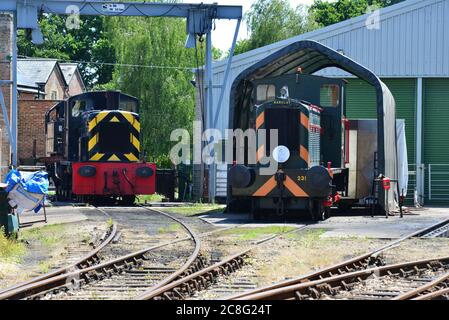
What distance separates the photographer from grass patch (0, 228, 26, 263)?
40.3 feet

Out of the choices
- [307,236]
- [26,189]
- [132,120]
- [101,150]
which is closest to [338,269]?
[307,236]

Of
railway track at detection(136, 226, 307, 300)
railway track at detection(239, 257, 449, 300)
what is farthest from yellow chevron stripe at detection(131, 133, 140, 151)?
railway track at detection(239, 257, 449, 300)

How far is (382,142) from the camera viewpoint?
69.2 ft

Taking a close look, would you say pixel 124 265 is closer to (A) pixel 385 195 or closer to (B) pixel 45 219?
(B) pixel 45 219

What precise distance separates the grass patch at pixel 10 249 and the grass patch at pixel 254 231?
3744 millimetres

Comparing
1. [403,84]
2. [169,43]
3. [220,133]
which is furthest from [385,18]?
[169,43]

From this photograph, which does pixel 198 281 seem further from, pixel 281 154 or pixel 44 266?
pixel 281 154

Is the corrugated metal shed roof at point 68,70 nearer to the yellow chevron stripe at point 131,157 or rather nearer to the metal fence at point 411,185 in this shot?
the yellow chevron stripe at point 131,157

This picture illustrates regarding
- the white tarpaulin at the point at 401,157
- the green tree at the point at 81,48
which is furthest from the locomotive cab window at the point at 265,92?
the green tree at the point at 81,48

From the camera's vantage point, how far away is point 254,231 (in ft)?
54.4

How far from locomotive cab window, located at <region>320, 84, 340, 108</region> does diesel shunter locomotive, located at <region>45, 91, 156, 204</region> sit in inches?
246

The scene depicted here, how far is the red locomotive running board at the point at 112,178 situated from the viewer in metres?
24.4

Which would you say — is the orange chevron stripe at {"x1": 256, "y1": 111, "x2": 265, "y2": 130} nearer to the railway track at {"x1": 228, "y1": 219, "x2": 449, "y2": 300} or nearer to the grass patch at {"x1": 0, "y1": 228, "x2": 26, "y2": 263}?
the railway track at {"x1": 228, "y1": 219, "x2": 449, "y2": 300}

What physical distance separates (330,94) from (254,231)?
5.33m
